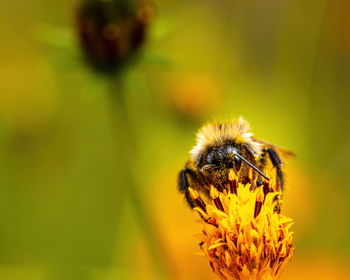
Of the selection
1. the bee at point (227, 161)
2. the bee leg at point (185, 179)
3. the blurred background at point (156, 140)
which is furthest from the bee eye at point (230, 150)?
the blurred background at point (156, 140)

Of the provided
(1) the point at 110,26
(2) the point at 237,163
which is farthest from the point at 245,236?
(1) the point at 110,26

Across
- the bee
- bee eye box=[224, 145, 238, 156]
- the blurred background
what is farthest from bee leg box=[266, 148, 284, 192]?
the blurred background

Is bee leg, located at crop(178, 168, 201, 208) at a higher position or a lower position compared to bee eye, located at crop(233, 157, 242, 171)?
higher

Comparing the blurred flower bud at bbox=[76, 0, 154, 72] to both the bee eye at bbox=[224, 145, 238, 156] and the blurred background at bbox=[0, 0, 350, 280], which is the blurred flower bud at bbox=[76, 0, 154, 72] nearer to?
the blurred background at bbox=[0, 0, 350, 280]

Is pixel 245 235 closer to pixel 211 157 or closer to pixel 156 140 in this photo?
pixel 211 157

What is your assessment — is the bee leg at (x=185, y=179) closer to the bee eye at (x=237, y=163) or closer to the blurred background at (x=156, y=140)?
the bee eye at (x=237, y=163)

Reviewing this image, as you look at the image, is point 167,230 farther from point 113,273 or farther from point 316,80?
point 316,80
